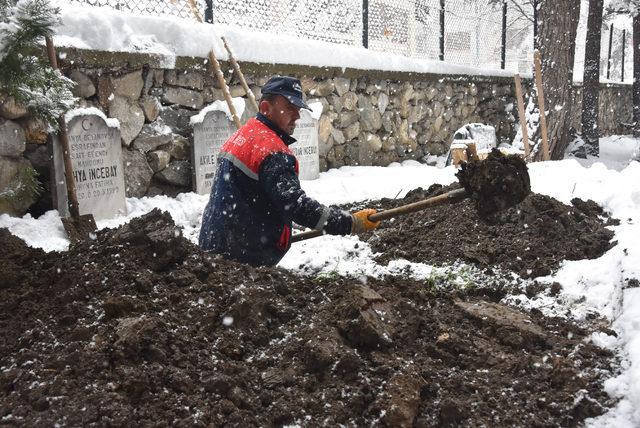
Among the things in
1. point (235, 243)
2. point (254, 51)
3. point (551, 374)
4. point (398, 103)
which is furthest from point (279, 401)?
point (398, 103)

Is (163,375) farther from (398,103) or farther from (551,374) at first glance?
(398,103)

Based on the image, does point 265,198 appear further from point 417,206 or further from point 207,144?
point 207,144

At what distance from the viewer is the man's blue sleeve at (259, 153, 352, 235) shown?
10.7 feet

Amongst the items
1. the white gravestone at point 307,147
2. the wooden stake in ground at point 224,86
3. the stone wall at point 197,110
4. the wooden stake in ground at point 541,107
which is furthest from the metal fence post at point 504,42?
the wooden stake in ground at point 224,86

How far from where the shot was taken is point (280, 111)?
3553 mm

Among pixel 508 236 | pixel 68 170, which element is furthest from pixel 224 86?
pixel 508 236

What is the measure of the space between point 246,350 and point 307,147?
5.84 metres

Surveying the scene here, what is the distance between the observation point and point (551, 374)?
258 centimetres

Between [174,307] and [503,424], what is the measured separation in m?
1.46

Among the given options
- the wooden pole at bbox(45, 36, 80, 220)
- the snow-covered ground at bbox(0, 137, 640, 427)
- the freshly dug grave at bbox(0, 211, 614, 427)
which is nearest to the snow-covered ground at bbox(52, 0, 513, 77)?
the wooden pole at bbox(45, 36, 80, 220)

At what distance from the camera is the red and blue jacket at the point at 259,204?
10.8ft

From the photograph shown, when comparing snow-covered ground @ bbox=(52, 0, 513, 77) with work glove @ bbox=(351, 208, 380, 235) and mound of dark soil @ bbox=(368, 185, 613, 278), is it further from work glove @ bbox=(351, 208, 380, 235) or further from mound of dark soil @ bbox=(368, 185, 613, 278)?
mound of dark soil @ bbox=(368, 185, 613, 278)

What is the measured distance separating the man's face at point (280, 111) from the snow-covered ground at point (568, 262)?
1053mm

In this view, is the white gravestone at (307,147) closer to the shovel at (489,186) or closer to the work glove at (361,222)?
the shovel at (489,186)
